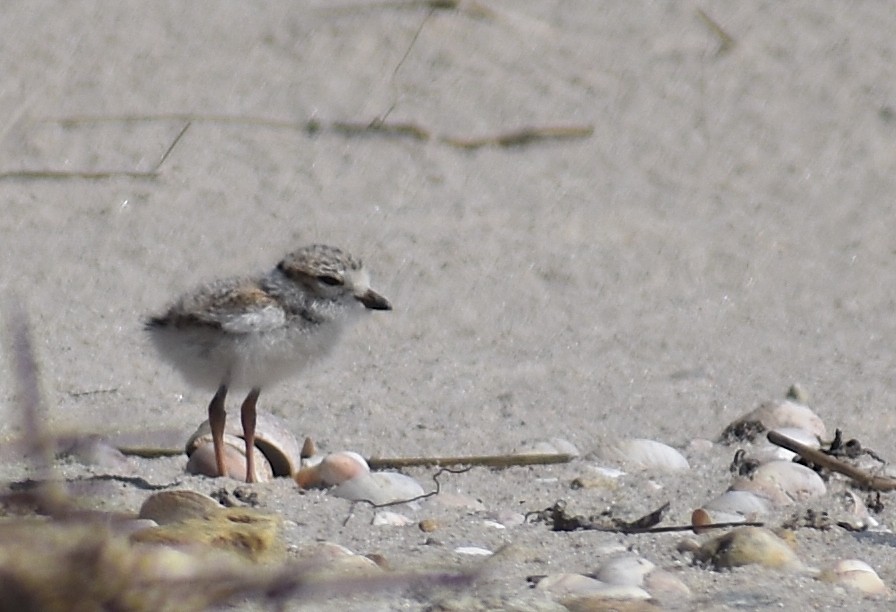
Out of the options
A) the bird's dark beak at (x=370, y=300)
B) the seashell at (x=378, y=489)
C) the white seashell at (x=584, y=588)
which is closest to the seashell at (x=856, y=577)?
the white seashell at (x=584, y=588)

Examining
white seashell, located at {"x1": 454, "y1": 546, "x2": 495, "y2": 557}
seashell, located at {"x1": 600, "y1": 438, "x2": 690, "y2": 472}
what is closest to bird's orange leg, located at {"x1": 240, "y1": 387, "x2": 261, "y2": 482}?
white seashell, located at {"x1": 454, "y1": 546, "x2": 495, "y2": 557}

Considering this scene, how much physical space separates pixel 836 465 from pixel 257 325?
4.63 ft

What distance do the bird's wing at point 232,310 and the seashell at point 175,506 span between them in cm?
75

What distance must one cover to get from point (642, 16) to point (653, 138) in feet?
3.54

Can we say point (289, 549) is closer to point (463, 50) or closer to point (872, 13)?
point (463, 50)

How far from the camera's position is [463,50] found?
7.73 meters

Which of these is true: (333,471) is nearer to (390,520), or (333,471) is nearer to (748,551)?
(390,520)

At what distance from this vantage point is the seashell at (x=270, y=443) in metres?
4.01

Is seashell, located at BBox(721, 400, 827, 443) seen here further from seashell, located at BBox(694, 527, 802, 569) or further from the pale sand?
seashell, located at BBox(694, 527, 802, 569)

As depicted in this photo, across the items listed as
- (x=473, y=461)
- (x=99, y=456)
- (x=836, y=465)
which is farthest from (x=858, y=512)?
(x=99, y=456)

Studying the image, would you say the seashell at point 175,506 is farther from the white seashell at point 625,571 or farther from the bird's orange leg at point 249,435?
the white seashell at point 625,571

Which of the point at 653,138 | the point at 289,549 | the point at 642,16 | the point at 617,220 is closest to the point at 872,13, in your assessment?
the point at 642,16

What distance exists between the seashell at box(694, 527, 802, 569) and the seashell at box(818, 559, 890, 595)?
68mm

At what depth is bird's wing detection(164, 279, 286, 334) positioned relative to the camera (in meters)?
3.95
